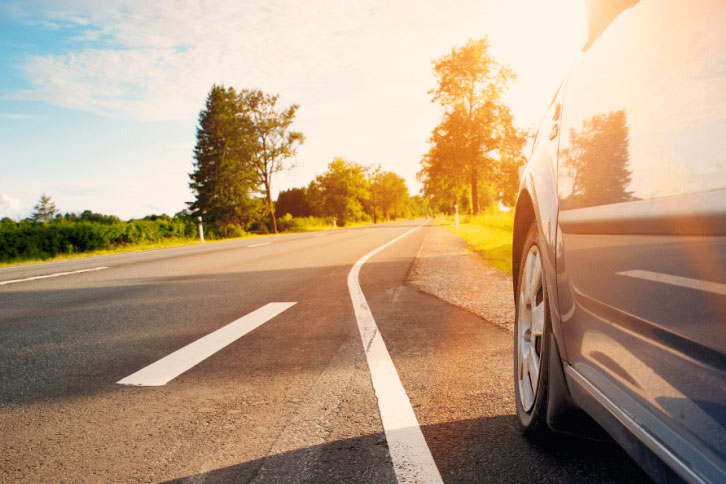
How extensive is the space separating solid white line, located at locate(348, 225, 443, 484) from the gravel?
1290 millimetres

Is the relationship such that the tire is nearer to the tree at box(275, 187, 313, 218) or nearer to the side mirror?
the side mirror

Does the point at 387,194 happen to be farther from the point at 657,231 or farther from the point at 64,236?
the point at 657,231

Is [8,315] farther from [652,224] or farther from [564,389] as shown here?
[652,224]

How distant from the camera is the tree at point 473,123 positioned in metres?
37.4

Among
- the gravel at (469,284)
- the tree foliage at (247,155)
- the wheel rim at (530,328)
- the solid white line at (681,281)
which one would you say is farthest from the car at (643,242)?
the tree foliage at (247,155)

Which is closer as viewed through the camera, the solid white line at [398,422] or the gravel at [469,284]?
the solid white line at [398,422]

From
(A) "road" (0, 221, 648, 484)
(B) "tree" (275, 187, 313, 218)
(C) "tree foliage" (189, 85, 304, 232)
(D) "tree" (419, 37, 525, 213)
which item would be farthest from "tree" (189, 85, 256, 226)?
(A) "road" (0, 221, 648, 484)

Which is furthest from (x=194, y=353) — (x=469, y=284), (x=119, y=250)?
(x=119, y=250)

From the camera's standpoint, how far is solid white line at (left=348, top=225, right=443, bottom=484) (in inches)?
79.7

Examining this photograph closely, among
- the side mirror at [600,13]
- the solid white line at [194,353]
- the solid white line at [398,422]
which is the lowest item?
the solid white line at [398,422]

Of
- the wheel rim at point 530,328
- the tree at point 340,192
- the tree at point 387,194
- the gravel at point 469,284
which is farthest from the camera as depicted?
the tree at point 387,194

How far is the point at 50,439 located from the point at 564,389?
2337 millimetres

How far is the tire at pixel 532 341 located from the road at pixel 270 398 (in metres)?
0.16

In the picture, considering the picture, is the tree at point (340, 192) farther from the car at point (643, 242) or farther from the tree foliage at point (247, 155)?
the car at point (643, 242)
